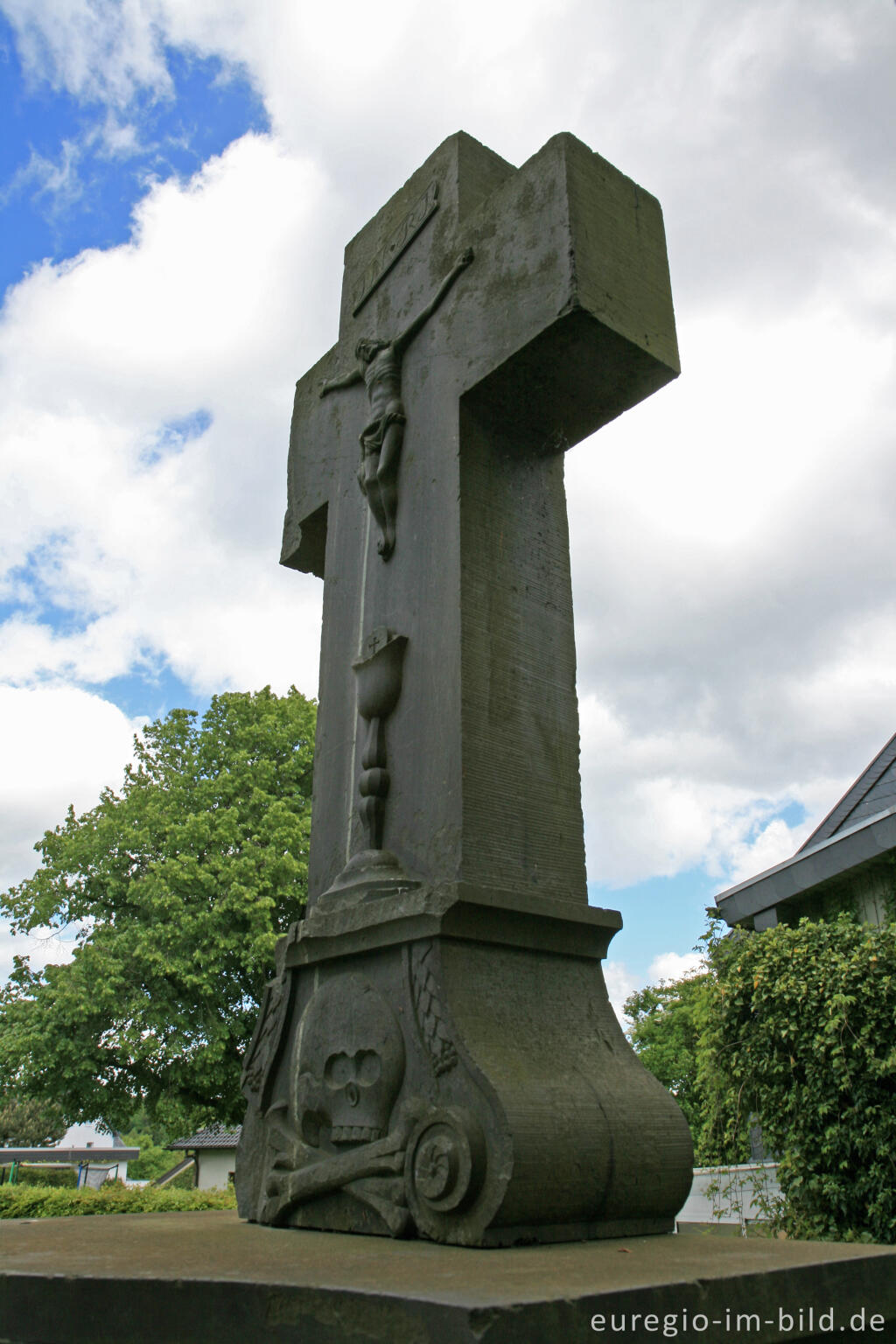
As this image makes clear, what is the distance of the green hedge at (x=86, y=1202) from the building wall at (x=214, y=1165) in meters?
15.7

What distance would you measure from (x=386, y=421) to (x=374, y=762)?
1530 mm

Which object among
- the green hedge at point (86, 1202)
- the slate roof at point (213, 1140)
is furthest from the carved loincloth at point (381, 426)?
the slate roof at point (213, 1140)

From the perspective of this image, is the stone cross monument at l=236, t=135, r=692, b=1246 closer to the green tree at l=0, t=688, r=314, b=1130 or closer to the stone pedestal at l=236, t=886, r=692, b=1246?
the stone pedestal at l=236, t=886, r=692, b=1246

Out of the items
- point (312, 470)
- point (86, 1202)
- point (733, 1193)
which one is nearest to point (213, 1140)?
point (86, 1202)

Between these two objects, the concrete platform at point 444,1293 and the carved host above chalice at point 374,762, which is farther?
the carved host above chalice at point 374,762

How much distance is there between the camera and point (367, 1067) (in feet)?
9.95

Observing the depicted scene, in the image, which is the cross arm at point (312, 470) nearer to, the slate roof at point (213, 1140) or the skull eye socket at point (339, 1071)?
the skull eye socket at point (339, 1071)

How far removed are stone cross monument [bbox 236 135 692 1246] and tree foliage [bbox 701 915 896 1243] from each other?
526cm

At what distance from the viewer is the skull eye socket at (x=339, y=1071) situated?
3.09 m

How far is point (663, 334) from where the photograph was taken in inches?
145

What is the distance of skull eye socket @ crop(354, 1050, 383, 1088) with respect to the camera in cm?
297

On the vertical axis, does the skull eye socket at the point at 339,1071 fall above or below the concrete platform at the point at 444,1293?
above

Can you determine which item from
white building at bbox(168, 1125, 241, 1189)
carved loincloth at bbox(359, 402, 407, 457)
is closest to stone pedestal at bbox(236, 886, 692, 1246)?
carved loincloth at bbox(359, 402, 407, 457)

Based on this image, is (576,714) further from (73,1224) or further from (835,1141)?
(835,1141)
